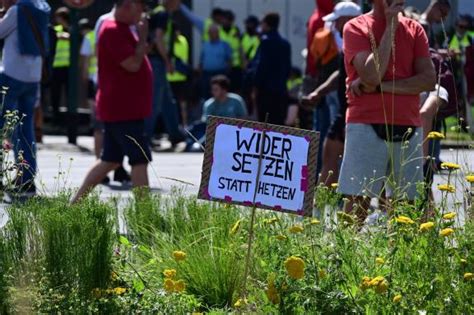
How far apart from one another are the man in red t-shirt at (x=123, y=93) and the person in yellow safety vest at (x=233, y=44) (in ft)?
39.2

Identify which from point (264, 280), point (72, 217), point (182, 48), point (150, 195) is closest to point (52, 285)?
point (72, 217)

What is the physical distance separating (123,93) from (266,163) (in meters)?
4.58

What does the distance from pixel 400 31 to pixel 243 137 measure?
76.9 inches

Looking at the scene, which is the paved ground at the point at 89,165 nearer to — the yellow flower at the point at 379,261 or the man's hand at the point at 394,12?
the man's hand at the point at 394,12

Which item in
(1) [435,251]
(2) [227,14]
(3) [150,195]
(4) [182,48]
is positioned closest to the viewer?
(1) [435,251]

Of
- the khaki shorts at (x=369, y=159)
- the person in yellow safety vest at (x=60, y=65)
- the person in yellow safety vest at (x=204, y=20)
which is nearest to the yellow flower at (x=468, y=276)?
the khaki shorts at (x=369, y=159)

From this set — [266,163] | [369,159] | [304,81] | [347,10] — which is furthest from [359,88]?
[304,81]

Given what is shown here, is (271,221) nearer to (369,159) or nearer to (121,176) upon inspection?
(369,159)

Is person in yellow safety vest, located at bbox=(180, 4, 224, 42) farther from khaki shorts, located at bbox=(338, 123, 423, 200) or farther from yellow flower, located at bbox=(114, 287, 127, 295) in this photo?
yellow flower, located at bbox=(114, 287, 127, 295)

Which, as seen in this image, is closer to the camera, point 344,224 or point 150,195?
point 344,224

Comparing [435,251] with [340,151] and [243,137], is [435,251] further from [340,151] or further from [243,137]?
[340,151]

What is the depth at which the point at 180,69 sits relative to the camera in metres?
20.4

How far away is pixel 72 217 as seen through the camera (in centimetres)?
581

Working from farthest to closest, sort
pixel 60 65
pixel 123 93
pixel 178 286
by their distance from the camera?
pixel 60 65 < pixel 123 93 < pixel 178 286
